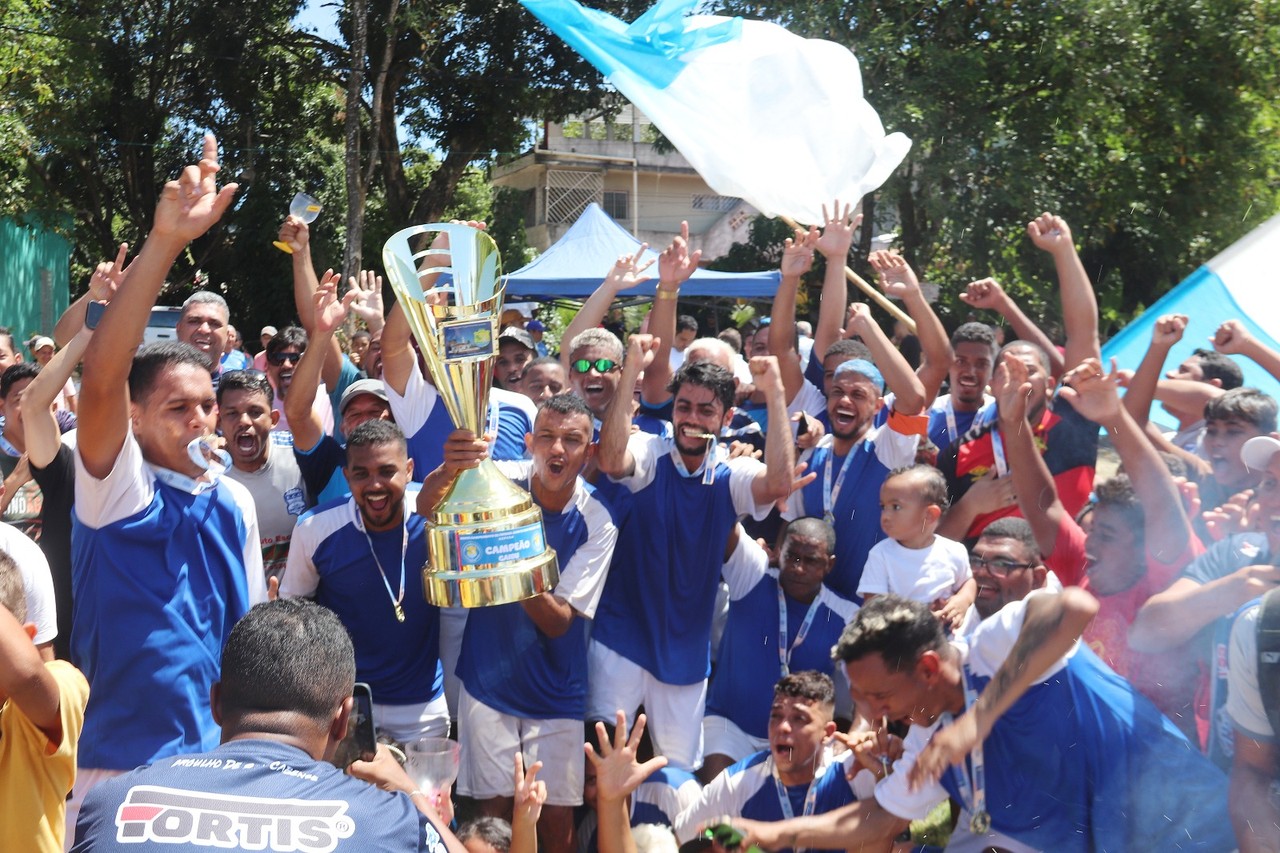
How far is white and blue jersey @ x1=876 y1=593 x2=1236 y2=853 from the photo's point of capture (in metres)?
3.07

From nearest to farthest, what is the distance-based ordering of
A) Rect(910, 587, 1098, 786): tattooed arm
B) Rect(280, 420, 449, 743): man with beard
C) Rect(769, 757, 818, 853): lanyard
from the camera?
Rect(910, 587, 1098, 786): tattooed arm, Rect(769, 757, 818, 853): lanyard, Rect(280, 420, 449, 743): man with beard

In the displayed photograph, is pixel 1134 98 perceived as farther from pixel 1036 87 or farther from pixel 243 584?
pixel 243 584

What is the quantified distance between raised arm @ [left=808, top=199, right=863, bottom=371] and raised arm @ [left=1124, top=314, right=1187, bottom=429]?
1.43 meters

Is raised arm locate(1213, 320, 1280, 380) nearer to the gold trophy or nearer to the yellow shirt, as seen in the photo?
the gold trophy

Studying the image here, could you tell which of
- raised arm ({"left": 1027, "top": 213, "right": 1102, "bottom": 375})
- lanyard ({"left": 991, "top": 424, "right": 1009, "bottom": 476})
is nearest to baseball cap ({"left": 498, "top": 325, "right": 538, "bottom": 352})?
lanyard ({"left": 991, "top": 424, "right": 1009, "bottom": 476})

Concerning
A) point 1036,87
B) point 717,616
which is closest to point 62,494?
point 717,616

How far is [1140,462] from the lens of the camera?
3.52 meters

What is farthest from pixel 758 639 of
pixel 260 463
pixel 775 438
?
pixel 260 463

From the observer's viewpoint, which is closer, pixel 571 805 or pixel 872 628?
pixel 872 628

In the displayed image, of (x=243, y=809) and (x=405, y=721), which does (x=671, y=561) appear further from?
(x=243, y=809)

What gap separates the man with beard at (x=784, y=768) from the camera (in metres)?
4.05

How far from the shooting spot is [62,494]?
4.03 m

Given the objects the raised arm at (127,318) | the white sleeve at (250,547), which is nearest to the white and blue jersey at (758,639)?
the white sleeve at (250,547)

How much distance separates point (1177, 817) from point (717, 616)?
2301mm
